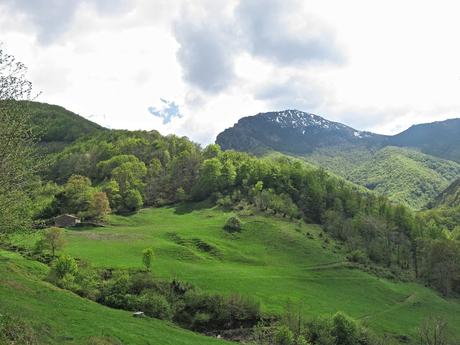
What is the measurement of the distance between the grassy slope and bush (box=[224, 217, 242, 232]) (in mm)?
78698

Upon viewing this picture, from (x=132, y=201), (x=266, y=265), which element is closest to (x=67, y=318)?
(x=266, y=265)

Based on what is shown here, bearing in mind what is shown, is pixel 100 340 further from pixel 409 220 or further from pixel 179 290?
pixel 409 220

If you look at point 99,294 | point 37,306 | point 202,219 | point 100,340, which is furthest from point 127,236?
point 100,340

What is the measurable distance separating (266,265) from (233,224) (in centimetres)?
2458

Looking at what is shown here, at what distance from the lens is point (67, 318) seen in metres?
41.9

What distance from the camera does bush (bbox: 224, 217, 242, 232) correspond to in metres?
134

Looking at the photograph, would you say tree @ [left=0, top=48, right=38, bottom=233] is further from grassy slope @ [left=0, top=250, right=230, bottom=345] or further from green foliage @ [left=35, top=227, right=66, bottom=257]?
green foliage @ [left=35, top=227, right=66, bottom=257]

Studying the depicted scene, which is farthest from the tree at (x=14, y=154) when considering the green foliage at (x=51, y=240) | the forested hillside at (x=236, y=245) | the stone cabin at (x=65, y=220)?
the stone cabin at (x=65, y=220)

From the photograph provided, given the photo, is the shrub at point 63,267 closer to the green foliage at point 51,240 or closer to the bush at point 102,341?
the green foliage at point 51,240

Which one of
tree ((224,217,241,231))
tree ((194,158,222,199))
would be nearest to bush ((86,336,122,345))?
tree ((224,217,241,231))

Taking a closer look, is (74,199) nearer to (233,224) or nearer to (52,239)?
(233,224)

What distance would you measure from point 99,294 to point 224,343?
76.5ft

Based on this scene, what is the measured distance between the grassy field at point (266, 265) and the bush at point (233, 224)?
6.93 feet

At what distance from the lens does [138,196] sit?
16025 centimetres
